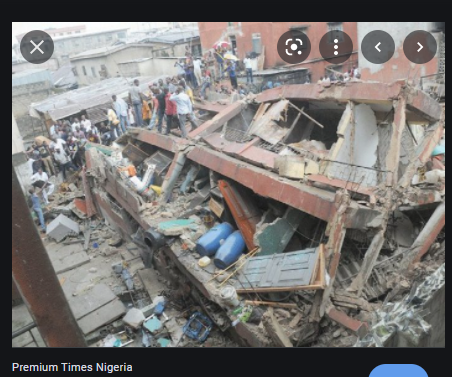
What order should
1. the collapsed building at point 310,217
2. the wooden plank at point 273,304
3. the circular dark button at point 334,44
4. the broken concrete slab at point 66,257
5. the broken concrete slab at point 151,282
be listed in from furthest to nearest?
the broken concrete slab at point 66,257
the broken concrete slab at point 151,282
the wooden plank at point 273,304
the collapsed building at point 310,217
the circular dark button at point 334,44

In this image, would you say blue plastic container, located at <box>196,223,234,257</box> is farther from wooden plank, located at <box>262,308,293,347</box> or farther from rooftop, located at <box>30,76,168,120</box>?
rooftop, located at <box>30,76,168,120</box>

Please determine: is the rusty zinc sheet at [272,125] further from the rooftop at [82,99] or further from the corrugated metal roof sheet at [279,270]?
the rooftop at [82,99]

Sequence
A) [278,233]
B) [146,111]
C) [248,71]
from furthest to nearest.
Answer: [248,71] → [146,111] → [278,233]

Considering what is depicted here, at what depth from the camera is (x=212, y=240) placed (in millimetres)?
6480

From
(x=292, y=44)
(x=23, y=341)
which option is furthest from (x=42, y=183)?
(x=292, y=44)

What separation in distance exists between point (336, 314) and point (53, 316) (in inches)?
141

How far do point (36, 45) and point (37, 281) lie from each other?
2539 millimetres

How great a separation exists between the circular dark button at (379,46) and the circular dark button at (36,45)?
3.58 metres

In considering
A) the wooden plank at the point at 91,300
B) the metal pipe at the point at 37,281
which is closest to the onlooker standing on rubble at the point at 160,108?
the wooden plank at the point at 91,300

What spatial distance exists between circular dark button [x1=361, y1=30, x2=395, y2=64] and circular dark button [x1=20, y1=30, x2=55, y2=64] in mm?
3583

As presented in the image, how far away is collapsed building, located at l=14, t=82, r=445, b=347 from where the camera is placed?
505cm

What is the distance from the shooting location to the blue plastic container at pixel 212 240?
6430 millimetres

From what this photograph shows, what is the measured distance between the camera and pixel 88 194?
11.4 meters

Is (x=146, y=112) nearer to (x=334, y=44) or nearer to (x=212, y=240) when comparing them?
(x=212, y=240)
